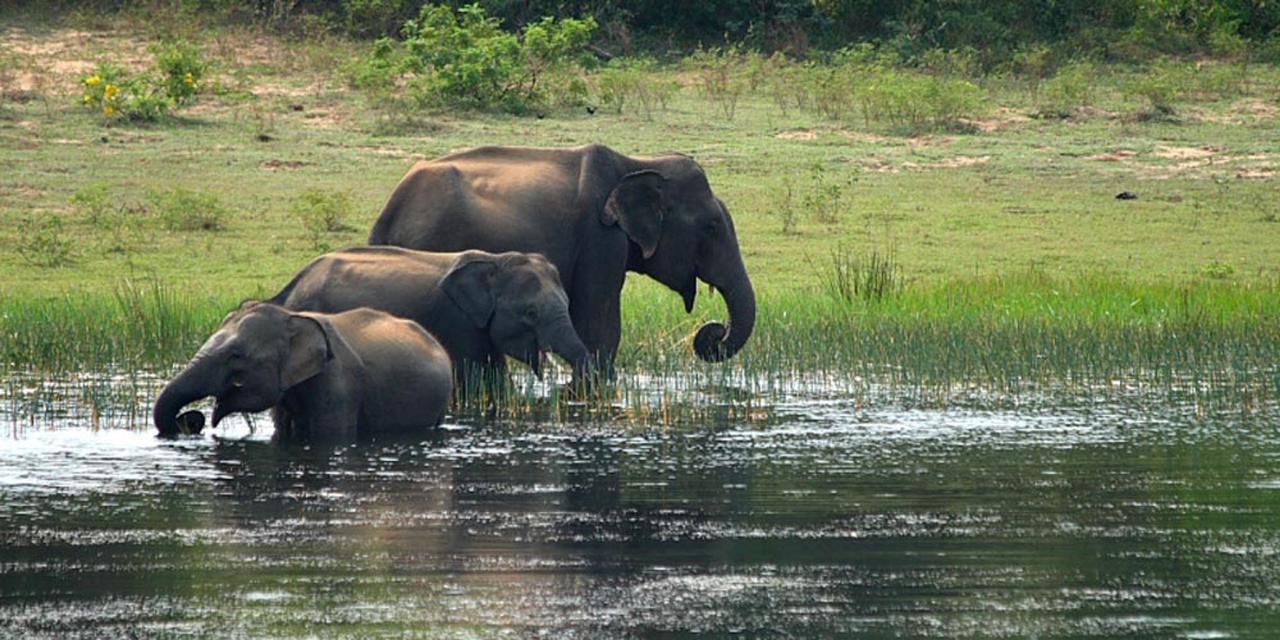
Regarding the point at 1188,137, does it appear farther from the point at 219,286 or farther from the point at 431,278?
the point at 431,278

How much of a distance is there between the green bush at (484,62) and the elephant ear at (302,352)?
13967 millimetres

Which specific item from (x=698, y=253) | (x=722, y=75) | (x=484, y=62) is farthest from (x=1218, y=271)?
(x=722, y=75)

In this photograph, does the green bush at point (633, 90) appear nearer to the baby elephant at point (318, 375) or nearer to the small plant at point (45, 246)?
the small plant at point (45, 246)

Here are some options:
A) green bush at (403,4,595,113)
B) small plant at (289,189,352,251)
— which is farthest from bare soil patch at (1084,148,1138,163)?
small plant at (289,189,352,251)

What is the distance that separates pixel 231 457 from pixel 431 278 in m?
2.02

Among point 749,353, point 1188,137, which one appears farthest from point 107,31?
Answer: point 749,353

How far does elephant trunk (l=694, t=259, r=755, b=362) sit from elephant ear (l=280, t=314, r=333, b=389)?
3.51 metres

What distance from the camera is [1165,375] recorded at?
13016 mm

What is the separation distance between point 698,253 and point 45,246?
22.4ft

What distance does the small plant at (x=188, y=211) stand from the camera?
19.0 m

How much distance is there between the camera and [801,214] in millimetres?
20828

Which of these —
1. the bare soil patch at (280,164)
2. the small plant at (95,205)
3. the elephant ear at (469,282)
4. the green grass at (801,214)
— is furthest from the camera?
the bare soil patch at (280,164)

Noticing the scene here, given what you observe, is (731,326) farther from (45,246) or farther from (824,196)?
(824,196)

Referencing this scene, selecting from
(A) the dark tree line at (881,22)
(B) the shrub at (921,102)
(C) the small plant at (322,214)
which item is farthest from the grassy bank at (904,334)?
(A) the dark tree line at (881,22)
